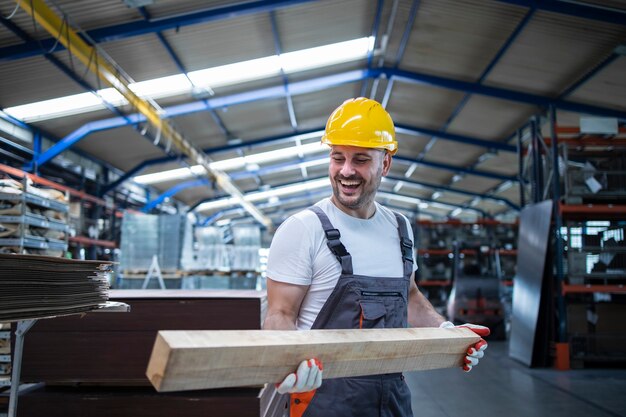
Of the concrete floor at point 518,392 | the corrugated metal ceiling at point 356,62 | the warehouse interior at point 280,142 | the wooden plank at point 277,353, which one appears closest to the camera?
the wooden plank at point 277,353

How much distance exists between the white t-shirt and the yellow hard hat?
308 mm

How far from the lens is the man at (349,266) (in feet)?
6.34

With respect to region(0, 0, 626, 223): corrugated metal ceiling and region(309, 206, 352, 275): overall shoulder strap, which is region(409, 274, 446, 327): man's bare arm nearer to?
region(309, 206, 352, 275): overall shoulder strap

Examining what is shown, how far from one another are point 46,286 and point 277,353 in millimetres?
1041

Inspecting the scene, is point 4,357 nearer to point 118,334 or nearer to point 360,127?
point 118,334

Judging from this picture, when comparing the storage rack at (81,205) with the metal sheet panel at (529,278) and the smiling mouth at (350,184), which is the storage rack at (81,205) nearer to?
→ the metal sheet panel at (529,278)

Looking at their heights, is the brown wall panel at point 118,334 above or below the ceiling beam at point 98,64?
below

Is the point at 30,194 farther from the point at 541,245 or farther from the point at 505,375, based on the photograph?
the point at 541,245

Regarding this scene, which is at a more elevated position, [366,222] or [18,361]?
[366,222]

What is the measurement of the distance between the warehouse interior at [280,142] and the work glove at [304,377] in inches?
39.8

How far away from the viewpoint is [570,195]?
789 cm

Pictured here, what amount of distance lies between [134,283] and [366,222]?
908 cm

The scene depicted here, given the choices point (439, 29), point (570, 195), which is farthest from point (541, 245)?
point (439, 29)

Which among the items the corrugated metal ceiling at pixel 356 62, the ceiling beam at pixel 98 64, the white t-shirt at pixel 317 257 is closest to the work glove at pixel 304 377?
the white t-shirt at pixel 317 257
